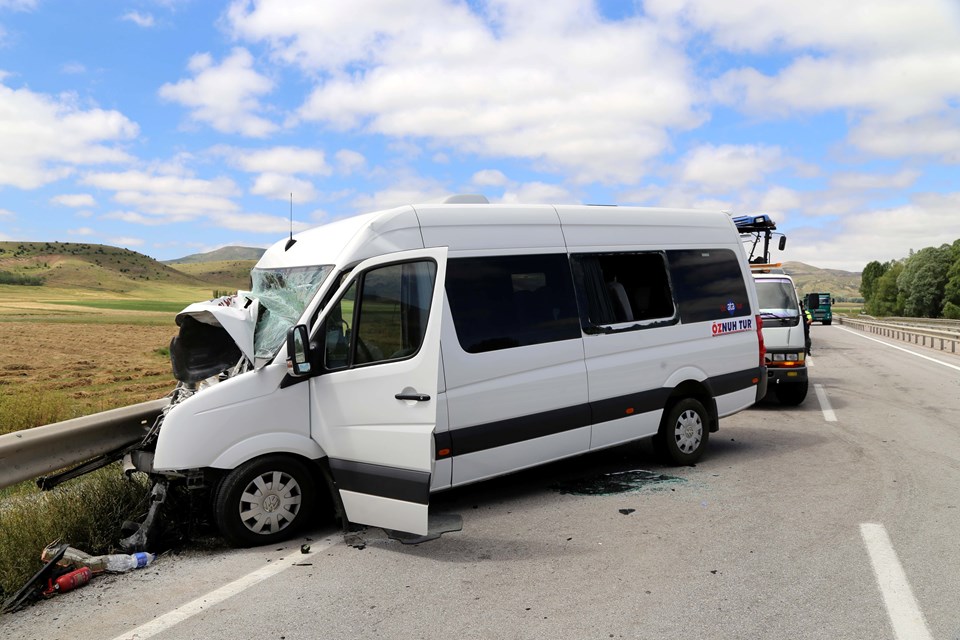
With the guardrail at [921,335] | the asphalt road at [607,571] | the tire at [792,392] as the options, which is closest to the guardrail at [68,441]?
the asphalt road at [607,571]

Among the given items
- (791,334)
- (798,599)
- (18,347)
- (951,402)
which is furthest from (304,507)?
(18,347)

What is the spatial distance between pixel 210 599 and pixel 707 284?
5548mm

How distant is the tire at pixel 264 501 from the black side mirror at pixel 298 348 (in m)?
0.67

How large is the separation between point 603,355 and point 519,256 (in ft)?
3.95

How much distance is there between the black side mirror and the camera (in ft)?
16.3

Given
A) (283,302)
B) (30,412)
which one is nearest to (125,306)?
(30,412)

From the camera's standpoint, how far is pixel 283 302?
551 cm

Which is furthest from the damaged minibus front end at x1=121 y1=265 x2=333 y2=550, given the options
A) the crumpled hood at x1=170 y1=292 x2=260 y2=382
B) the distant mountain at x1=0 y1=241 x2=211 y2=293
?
the distant mountain at x1=0 y1=241 x2=211 y2=293

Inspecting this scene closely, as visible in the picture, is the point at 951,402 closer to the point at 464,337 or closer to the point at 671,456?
the point at 671,456

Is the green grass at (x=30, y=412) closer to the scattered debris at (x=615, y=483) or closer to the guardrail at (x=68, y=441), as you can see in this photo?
the guardrail at (x=68, y=441)

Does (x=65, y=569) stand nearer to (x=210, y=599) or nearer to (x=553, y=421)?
(x=210, y=599)

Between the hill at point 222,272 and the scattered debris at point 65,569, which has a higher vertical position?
the hill at point 222,272

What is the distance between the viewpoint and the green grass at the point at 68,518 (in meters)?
4.61

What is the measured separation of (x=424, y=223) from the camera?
562 centimetres
